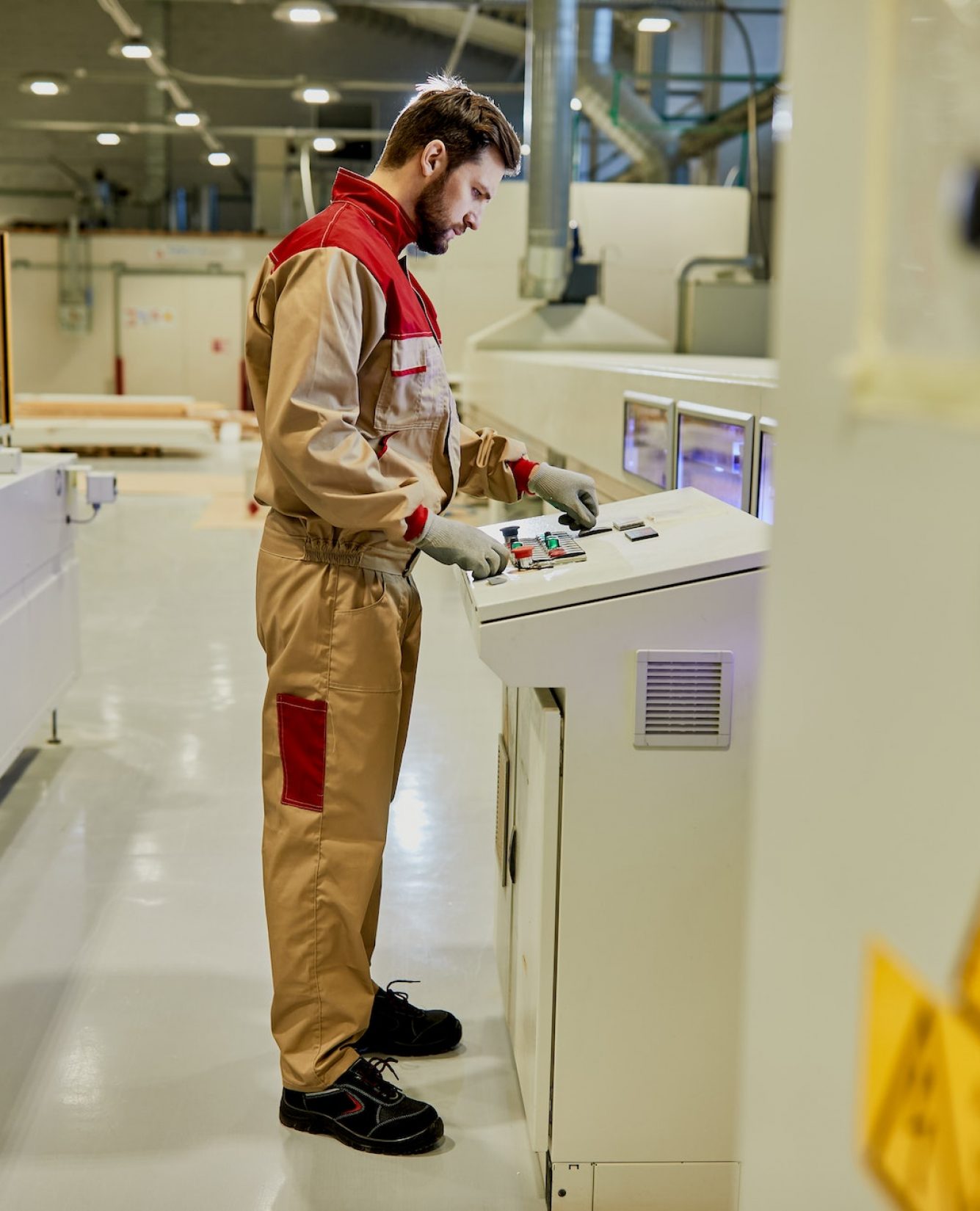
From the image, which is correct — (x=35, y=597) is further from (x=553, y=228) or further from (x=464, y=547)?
(x=553, y=228)

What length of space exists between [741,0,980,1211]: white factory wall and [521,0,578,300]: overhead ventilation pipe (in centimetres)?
634

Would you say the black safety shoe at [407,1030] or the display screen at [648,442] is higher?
the display screen at [648,442]

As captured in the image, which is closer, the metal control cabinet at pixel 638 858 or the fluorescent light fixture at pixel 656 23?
the metal control cabinet at pixel 638 858

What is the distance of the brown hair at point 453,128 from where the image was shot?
1.86m

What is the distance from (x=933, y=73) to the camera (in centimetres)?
61

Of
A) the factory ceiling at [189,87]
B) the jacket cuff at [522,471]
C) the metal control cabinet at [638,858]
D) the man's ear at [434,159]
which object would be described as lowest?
the metal control cabinet at [638,858]

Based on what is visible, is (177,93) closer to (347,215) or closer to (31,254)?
(31,254)

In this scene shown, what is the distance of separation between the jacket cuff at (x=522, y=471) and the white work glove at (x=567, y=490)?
0.01 metres

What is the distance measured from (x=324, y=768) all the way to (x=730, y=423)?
135 centimetres

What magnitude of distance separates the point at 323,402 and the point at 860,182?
114cm

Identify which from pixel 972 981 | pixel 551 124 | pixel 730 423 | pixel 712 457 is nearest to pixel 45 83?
pixel 551 124

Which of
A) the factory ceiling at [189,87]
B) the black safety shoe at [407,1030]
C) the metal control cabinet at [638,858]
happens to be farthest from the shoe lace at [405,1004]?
the factory ceiling at [189,87]

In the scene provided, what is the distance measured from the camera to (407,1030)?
2.21 m

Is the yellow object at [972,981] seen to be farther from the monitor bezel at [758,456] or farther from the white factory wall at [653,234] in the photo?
the white factory wall at [653,234]
